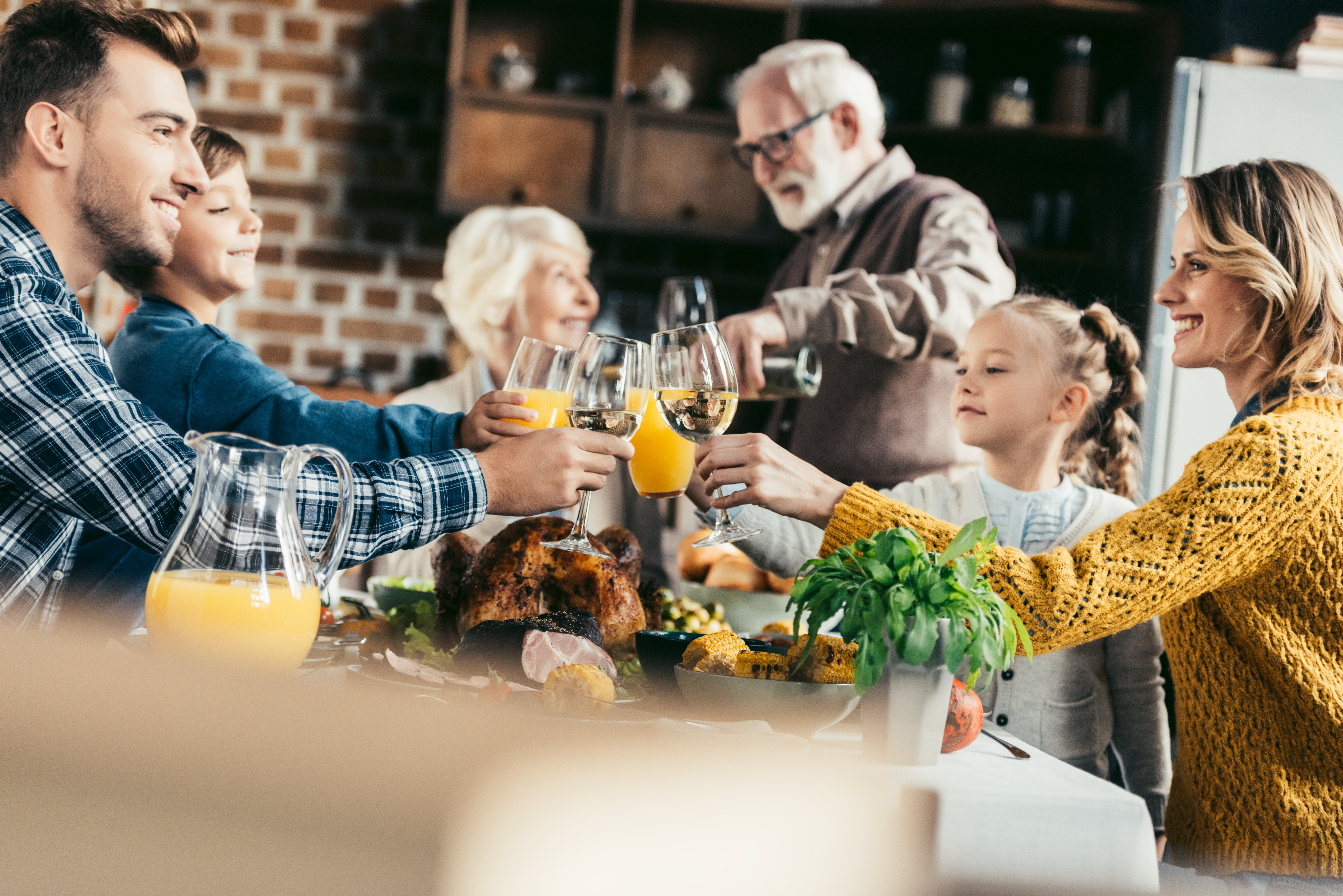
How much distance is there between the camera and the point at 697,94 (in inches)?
138

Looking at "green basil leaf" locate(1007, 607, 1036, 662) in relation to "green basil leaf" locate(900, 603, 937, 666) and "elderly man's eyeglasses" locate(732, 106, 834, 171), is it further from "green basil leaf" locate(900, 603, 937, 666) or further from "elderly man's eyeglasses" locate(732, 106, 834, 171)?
"elderly man's eyeglasses" locate(732, 106, 834, 171)

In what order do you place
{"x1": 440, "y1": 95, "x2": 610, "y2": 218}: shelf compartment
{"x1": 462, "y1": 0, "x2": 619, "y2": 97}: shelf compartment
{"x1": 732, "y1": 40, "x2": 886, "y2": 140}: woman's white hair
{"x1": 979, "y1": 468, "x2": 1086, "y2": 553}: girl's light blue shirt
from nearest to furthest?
{"x1": 979, "y1": 468, "x2": 1086, "y2": 553}: girl's light blue shirt, {"x1": 732, "y1": 40, "x2": 886, "y2": 140}: woman's white hair, {"x1": 440, "y1": 95, "x2": 610, "y2": 218}: shelf compartment, {"x1": 462, "y1": 0, "x2": 619, "y2": 97}: shelf compartment

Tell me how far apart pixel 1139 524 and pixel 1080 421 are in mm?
624

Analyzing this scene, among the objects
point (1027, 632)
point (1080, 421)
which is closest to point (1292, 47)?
point (1080, 421)

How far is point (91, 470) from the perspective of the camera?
0.98 metres

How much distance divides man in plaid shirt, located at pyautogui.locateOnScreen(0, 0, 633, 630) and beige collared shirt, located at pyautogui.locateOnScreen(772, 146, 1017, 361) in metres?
0.56

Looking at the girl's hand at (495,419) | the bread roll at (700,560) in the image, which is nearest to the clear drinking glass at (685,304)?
the bread roll at (700,560)

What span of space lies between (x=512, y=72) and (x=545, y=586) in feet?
8.21

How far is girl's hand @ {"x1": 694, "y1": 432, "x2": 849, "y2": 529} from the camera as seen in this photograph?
1127mm

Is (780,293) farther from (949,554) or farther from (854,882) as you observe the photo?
(854,882)

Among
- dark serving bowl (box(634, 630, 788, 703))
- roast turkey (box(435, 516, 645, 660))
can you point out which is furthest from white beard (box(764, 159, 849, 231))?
dark serving bowl (box(634, 630, 788, 703))

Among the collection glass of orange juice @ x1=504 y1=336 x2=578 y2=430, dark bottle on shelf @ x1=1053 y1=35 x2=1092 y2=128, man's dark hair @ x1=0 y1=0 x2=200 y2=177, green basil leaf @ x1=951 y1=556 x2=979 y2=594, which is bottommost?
green basil leaf @ x1=951 y1=556 x2=979 y2=594

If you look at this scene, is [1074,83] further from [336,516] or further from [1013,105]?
Result: [336,516]

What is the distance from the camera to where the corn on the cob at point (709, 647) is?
93 centimetres
